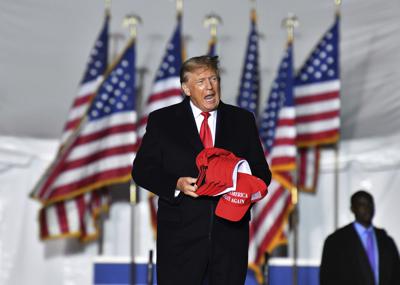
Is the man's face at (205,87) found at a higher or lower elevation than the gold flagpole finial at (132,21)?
lower

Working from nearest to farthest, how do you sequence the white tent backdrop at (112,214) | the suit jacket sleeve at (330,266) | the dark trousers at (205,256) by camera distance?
the dark trousers at (205,256)
the suit jacket sleeve at (330,266)
the white tent backdrop at (112,214)

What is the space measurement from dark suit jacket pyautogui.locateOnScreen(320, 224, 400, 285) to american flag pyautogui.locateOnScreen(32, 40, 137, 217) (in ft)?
5.24

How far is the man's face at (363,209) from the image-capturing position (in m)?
4.99

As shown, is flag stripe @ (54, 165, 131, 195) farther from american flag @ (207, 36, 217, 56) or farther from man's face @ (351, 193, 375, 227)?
man's face @ (351, 193, 375, 227)

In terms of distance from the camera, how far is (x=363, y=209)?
5000mm

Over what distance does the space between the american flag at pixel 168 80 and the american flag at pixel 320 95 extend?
87cm

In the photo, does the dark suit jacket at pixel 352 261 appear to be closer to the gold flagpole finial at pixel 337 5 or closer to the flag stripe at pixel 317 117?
the flag stripe at pixel 317 117

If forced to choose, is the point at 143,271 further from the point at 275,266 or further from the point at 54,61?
the point at 54,61

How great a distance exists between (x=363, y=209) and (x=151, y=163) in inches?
108

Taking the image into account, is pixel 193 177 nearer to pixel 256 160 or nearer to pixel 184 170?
pixel 184 170

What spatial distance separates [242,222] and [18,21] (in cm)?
410

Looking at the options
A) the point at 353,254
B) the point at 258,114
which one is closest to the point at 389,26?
the point at 258,114

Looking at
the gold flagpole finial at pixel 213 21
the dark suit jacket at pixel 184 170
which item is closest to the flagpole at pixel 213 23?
the gold flagpole finial at pixel 213 21

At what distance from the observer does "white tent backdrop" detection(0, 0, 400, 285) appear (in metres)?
6.00
